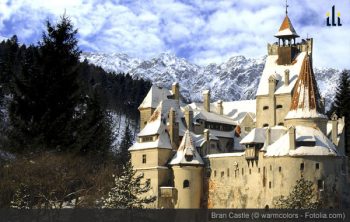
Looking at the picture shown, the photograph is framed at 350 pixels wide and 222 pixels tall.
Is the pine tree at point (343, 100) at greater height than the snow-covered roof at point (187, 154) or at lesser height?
greater

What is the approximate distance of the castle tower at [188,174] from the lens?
85.9m

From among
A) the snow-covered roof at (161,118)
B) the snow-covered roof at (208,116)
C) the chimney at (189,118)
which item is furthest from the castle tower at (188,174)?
the snow-covered roof at (208,116)

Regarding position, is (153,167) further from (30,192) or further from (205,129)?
(30,192)

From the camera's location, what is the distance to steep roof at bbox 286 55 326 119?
81.0 m

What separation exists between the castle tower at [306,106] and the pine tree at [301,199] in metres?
8.79

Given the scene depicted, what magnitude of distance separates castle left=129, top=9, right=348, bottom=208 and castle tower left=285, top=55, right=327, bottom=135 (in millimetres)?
118

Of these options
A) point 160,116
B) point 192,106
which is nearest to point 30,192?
point 160,116

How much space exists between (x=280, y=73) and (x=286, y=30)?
721cm

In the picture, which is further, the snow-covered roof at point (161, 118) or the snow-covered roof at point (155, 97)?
the snow-covered roof at point (155, 97)

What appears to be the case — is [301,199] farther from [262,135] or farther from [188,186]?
[188,186]

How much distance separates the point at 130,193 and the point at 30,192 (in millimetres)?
22894

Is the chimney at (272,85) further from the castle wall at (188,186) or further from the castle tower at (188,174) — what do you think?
A: the castle wall at (188,186)

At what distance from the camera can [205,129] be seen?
95.3 meters

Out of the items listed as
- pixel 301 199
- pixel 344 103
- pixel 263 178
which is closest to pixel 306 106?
pixel 263 178
